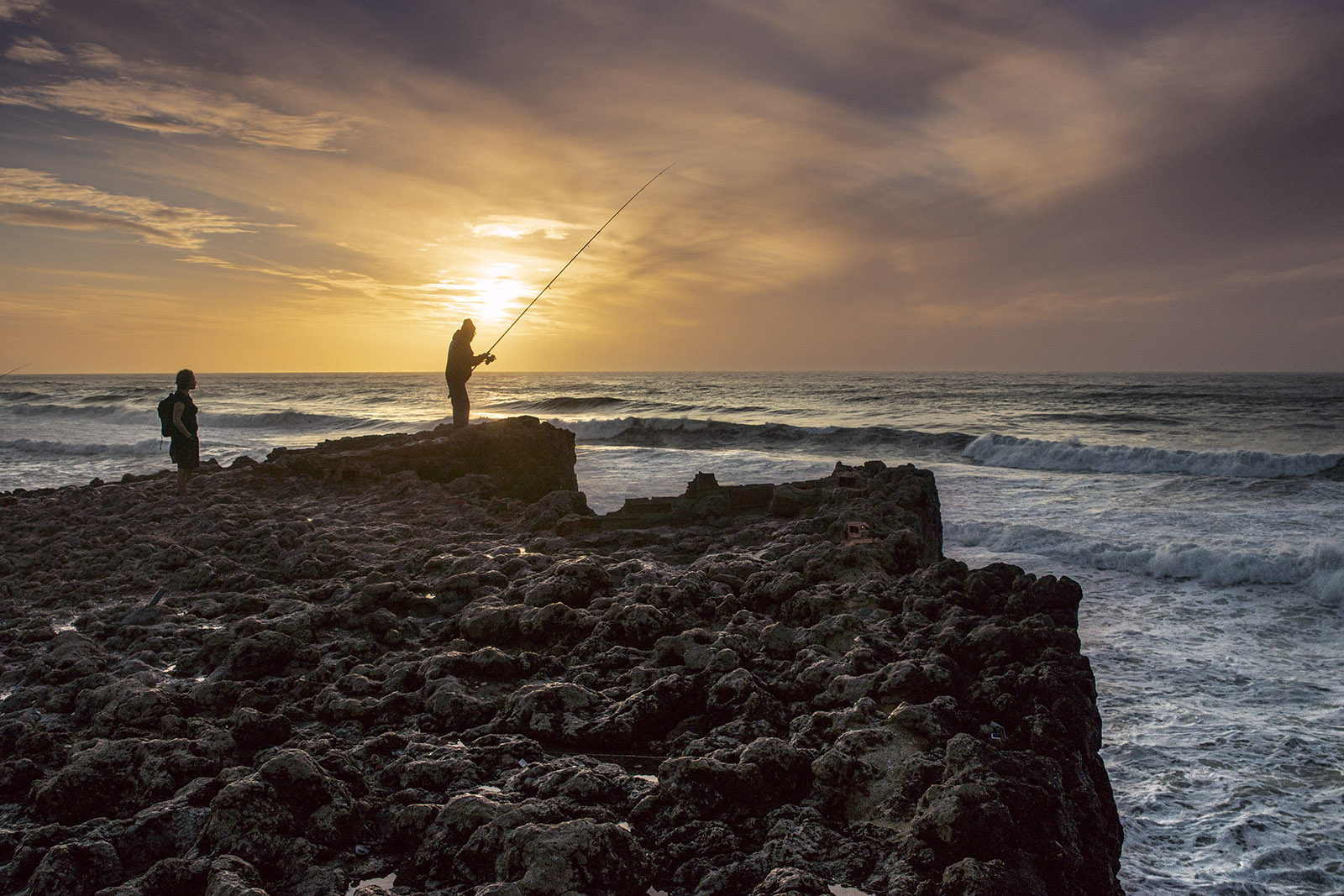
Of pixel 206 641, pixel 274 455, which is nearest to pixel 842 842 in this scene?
pixel 206 641

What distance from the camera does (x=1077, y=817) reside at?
2.28 m

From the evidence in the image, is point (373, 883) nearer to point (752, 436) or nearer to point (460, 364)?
point (460, 364)

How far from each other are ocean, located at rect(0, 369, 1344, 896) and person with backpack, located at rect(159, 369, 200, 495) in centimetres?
559

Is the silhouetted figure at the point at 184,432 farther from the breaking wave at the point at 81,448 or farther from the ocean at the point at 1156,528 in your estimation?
the breaking wave at the point at 81,448

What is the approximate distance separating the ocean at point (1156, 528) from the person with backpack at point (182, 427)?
559cm

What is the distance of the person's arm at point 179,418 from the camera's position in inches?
336

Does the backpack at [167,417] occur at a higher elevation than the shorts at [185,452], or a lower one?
higher

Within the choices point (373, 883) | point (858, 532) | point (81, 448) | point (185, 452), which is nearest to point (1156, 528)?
point (858, 532)

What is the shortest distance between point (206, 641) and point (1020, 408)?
3477 cm

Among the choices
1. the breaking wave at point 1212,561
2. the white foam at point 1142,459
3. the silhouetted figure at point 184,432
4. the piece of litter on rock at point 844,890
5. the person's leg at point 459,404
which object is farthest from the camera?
the white foam at point 1142,459

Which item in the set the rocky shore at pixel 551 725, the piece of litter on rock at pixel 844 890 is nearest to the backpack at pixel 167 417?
the rocky shore at pixel 551 725

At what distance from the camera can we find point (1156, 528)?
34.6ft

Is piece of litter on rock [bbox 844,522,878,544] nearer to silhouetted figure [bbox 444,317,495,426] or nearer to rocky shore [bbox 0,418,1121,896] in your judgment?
rocky shore [bbox 0,418,1121,896]

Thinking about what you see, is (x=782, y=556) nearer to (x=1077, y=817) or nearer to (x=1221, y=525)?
Result: (x=1077, y=817)
